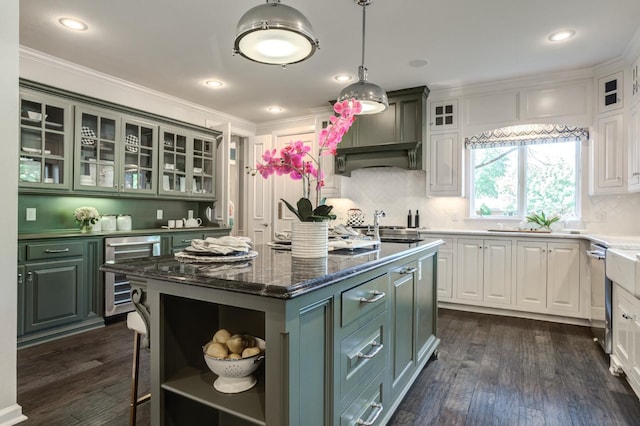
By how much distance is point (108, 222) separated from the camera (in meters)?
3.93

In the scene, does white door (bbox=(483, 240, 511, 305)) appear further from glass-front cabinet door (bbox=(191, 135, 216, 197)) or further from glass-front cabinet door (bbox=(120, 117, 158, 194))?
glass-front cabinet door (bbox=(120, 117, 158, 194))

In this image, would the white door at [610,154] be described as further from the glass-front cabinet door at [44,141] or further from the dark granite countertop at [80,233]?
the glass-front cabinet door at [44,141]

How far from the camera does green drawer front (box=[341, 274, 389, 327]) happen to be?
137 cm

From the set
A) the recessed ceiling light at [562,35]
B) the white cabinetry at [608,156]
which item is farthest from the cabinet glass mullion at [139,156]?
the white cabinetry at [608,156]

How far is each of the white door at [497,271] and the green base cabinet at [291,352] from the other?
2.48 m

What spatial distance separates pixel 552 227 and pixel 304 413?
12.9 feet

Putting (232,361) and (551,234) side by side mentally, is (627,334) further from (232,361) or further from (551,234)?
(232,361)

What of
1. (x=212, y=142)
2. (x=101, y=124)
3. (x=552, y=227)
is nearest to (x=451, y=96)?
(x=552, y=227)

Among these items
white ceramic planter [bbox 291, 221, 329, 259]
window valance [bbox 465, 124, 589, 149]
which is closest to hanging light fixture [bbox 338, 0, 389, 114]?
white ceramic planter [bbox 291, 221, 329, 259]

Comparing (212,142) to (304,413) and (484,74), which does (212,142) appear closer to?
(484,74)

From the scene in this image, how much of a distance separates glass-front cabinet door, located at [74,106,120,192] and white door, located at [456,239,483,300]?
394cm

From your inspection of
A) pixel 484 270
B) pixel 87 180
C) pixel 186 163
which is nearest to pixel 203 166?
pixel 186 163

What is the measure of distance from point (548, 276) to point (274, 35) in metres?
3.60

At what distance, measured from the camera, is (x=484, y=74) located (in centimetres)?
399
